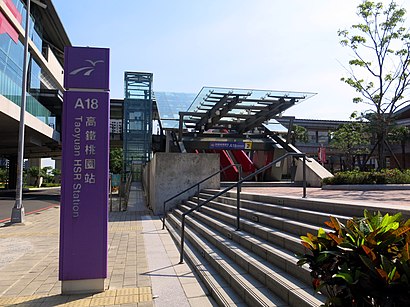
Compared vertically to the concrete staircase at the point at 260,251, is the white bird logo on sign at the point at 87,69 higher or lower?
higher

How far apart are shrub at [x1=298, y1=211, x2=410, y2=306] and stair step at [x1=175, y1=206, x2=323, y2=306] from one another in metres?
1.19

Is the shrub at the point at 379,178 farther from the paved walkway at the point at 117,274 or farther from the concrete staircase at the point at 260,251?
the paved walkway at the point at 117,274

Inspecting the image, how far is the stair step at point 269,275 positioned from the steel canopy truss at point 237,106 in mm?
12271

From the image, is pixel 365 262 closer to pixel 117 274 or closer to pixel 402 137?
pixel 117 274

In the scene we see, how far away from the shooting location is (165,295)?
4.46 m

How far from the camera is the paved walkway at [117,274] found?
14.3 feet

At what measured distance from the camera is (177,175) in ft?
43.9

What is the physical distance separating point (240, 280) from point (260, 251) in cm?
77

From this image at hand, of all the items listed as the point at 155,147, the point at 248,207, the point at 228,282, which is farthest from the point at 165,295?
the point at 155,147

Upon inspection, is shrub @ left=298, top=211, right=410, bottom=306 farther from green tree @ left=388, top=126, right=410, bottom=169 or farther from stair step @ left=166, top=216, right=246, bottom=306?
green tree @ left=388, top=126, right=410, bottom=169

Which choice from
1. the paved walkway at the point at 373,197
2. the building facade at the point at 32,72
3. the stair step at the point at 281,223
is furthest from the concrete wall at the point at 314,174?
the building facade at the point at 32,72

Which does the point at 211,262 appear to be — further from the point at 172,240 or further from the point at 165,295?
the point at 172,240

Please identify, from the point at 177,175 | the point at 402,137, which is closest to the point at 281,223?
the point at 177,175

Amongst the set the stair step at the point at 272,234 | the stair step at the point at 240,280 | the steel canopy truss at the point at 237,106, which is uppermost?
the steel canopy truss at the point at 237,106
